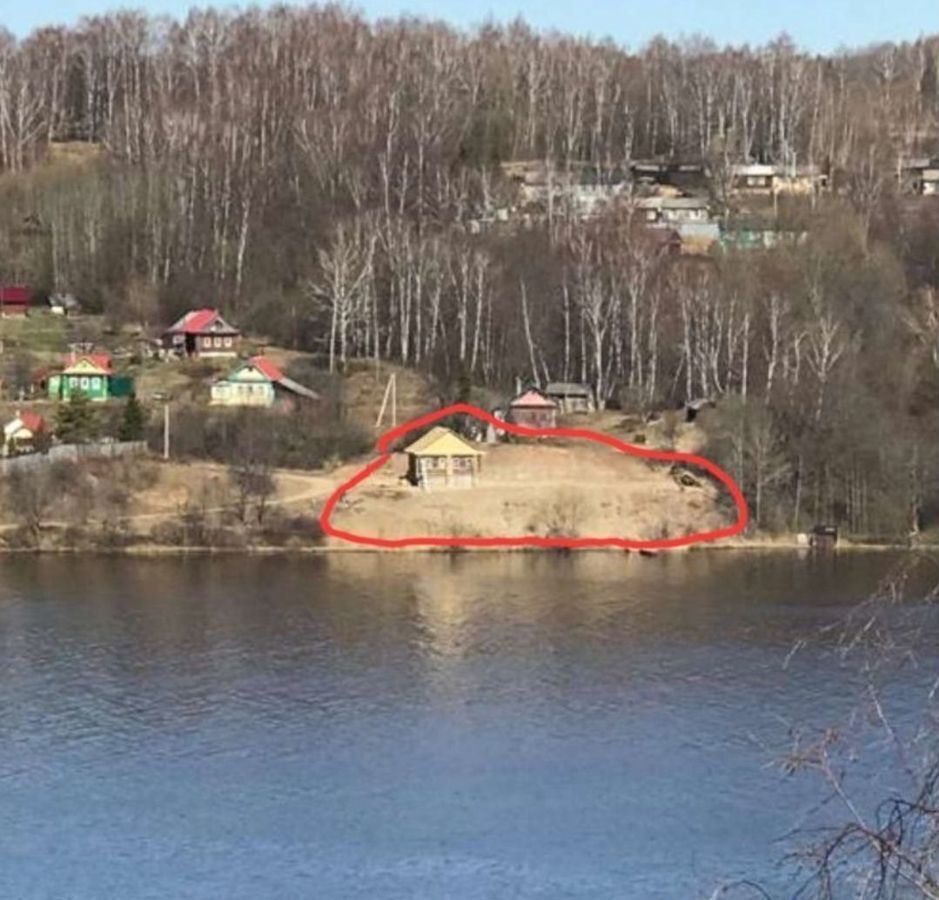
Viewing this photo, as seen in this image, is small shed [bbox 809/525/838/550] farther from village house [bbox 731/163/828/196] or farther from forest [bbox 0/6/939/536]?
village house [bbox 731/163/828/196]

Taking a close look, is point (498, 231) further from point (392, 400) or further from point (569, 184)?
point (392, 400)

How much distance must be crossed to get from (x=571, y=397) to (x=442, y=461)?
2.59m

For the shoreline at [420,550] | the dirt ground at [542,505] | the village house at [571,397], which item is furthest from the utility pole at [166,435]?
the village house at [571,397]

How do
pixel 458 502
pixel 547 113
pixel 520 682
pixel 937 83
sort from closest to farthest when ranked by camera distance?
pixel 520 682
pixel 458 502
pixel 547 113
pixel 937 83

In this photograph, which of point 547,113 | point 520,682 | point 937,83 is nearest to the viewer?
point 520,682

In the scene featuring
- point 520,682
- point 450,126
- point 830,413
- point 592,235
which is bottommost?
point 520,682

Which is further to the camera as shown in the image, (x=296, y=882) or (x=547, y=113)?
(x=547, y=113)

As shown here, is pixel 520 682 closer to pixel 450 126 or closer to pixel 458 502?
pixel 458 502

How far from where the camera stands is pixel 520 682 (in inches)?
429

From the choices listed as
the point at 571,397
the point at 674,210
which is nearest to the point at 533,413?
the point at 571,397

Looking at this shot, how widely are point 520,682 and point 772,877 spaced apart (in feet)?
12.4

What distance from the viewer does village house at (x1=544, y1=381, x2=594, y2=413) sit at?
18.8 metres

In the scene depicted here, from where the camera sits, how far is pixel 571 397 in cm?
1891

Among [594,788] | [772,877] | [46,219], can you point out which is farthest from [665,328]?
[772,877]
